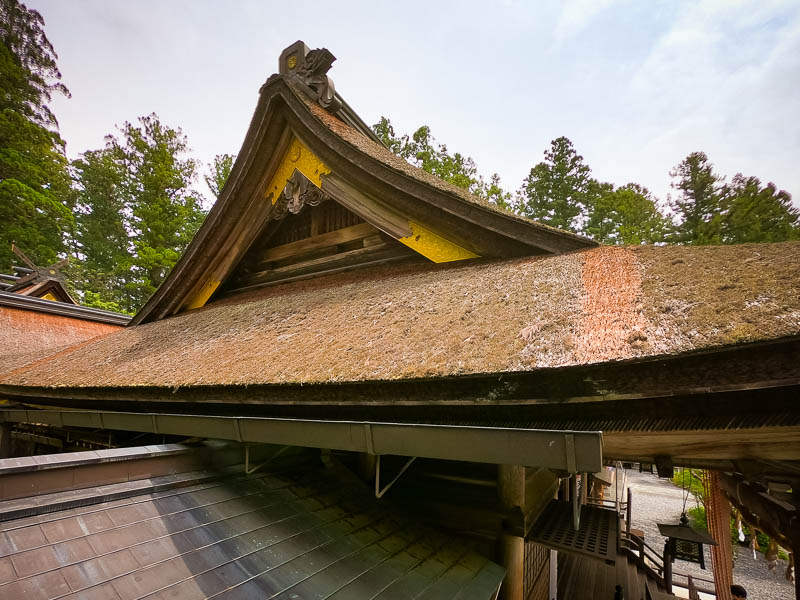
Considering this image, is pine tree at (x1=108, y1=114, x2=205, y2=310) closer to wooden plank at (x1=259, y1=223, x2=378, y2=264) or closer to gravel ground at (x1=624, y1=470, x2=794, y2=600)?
wooden plank at (x1=259, y1=223, x2=378, y2=264)

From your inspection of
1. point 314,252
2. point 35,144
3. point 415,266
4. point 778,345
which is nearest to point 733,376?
point 778,345

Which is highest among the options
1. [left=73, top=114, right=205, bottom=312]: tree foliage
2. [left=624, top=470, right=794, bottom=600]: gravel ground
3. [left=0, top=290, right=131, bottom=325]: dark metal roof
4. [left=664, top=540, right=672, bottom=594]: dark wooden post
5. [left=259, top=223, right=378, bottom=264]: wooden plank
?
[left=73, top=114, right=205, bottom=312]: tree foliage

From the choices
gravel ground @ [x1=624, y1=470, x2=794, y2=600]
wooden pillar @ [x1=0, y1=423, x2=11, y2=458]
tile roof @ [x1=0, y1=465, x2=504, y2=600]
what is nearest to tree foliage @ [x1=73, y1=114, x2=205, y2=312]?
wooden pillar @ [x1=0, y1=423, x2=11, y2=458]

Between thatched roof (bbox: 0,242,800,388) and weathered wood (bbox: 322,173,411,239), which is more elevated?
weathered wood (bbox: 322,173,411,239)

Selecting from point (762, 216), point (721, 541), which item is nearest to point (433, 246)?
point (721, 541)

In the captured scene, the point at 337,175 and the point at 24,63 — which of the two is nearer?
the point at 337,175

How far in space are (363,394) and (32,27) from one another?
2504cm

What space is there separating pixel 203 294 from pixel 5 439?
11.9ft

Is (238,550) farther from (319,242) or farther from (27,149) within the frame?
(27,149)

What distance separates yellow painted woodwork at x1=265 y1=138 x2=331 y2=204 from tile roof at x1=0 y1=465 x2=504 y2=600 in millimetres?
3171

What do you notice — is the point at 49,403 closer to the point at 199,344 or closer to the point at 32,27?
the point at 199,344

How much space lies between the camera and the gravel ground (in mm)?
9680

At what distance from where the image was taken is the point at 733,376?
1.08 meters

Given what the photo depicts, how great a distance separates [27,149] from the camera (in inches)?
558
